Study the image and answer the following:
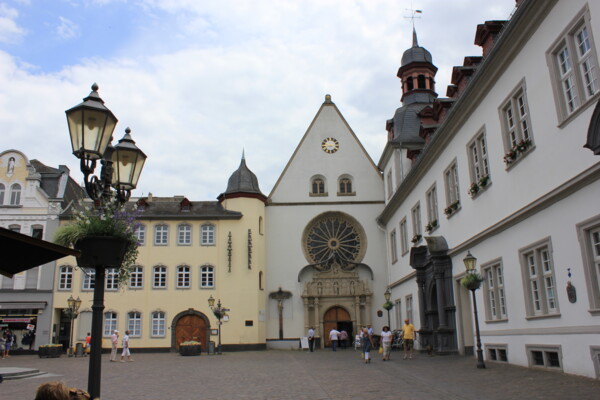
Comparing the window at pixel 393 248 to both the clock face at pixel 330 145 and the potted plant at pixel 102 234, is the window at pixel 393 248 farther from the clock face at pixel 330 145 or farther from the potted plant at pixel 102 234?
the potted plant at pixel 102 234

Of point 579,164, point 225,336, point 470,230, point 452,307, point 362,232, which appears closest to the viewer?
point 579,164

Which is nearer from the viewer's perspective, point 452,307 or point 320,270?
point 452,307

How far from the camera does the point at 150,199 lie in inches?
1690

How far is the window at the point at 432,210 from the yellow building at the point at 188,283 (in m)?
15.2

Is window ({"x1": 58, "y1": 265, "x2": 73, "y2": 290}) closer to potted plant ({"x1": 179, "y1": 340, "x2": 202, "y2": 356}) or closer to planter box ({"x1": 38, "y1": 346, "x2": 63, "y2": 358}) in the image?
planter box ({"x1": 38, "y1": 346, "x2": 63, "y2": 358})

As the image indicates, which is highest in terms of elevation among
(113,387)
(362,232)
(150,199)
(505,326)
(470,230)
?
(150,199)

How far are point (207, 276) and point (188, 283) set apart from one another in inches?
53.4

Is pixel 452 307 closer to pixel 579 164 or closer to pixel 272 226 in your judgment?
pixel 579 164

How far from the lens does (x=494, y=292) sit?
742 inches

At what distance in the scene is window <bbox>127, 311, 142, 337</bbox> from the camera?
3794cm

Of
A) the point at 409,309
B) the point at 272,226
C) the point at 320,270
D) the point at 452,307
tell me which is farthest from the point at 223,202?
the point at 452,307

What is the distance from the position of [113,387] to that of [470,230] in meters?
13.0

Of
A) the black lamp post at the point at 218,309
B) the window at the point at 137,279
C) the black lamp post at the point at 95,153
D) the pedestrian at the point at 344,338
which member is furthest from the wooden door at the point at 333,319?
the black lamp post at the point at 95,153

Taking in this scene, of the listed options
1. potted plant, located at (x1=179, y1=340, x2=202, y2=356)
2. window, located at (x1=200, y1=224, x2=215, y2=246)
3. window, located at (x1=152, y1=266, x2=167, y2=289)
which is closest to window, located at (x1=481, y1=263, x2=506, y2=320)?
potted plant, located at (x1=179, y1=340, x2=202, y2=356)
